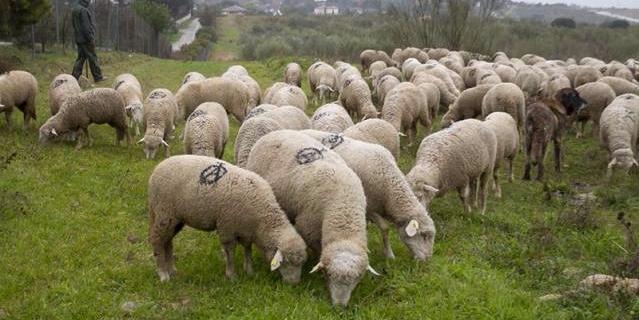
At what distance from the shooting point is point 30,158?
10.2 m

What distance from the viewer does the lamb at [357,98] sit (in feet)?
44.1

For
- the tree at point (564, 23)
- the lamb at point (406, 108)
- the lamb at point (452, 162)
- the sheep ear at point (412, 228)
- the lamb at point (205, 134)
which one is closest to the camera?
the sheep ear at point (412, 228)

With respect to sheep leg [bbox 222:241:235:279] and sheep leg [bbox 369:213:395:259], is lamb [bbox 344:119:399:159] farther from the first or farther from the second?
sheep leg [bbox 222:241:235:279]

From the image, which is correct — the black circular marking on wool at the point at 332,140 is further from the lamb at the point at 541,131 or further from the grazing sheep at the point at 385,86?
the grazing sheep at the point at 385,86

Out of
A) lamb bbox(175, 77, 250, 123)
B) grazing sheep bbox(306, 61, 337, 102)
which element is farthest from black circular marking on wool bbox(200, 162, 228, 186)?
grazing sheep bbox(306, 61, 337, 102)

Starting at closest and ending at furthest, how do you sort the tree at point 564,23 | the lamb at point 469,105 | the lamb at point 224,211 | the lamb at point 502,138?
the lamb at point 224,211, the lamb at point 502,138, the lamb at point 469,105, the tree at point 564,23

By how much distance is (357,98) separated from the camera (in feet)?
45.0

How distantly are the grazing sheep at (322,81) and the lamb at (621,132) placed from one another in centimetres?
803

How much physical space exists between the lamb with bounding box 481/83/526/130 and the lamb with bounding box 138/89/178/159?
6.90 meters

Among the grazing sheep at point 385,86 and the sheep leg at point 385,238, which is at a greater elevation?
the grazing sheep at point 385,86

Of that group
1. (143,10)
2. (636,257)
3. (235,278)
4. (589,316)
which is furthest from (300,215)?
(143,10)

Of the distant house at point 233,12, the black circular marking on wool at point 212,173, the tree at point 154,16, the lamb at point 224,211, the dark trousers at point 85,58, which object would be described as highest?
the distant house at point 233,12

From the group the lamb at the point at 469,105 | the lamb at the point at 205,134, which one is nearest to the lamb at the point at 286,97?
the lamb at the point at 205,134

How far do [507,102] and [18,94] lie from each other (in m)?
10.3
